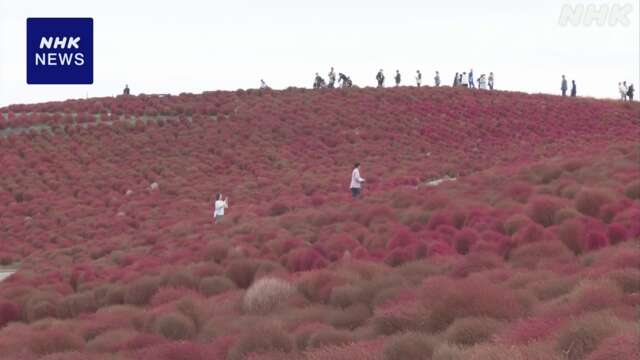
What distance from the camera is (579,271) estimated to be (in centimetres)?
959

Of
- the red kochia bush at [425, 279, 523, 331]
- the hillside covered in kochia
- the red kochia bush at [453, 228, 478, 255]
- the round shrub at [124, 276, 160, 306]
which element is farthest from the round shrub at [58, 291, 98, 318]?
the red kochia bush at [425, 279, 523, 331]

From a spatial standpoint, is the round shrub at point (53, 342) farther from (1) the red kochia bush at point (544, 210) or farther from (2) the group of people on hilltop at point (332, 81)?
(2) the group of people on hilltop at point (332, 81)

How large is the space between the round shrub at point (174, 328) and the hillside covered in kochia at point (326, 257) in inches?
1.0

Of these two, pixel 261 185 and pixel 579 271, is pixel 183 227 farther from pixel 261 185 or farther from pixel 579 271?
pixel 579 271

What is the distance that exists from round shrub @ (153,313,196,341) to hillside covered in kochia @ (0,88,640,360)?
0.08 feet

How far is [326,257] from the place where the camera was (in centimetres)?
1360

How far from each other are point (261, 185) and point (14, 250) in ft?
35.4

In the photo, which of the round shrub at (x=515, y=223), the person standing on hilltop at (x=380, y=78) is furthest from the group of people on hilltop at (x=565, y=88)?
the round shrub at (x=515, y=223)

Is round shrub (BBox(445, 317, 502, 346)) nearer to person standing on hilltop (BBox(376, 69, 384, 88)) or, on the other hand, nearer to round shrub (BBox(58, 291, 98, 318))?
round shrub (BBox(58, 291, 98, 318))

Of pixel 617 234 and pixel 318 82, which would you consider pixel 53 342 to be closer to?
pixel 617 234

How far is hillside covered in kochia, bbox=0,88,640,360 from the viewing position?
825 cm

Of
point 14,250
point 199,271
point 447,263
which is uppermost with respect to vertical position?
point 447,263

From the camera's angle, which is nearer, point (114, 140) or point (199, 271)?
point (199, 271)

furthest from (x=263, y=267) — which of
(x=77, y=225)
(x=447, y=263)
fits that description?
(x=77, y=225)
